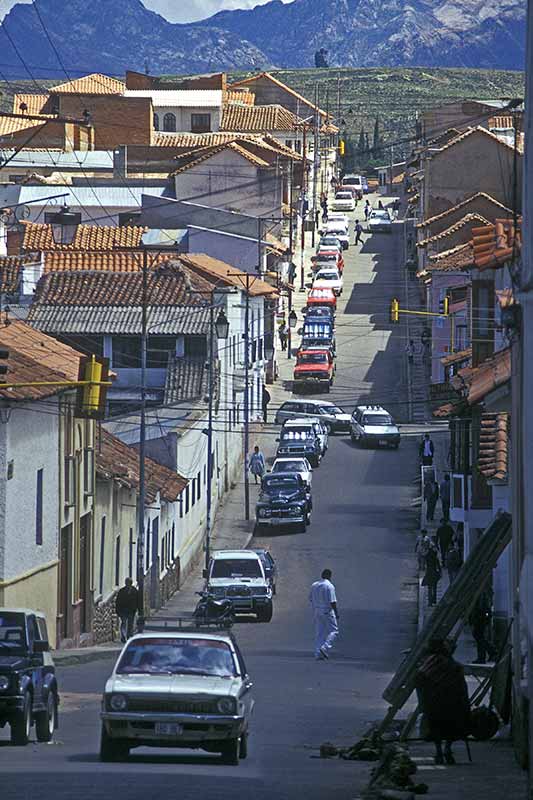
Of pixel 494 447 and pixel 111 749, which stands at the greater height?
pixel 494 447

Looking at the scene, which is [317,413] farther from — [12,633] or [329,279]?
[12,633]

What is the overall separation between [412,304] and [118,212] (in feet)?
52.0

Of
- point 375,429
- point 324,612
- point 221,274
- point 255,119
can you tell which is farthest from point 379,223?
point 324,612

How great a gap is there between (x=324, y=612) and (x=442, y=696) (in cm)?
1581

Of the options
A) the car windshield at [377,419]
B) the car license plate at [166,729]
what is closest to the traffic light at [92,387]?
the car license plate at [166,729]

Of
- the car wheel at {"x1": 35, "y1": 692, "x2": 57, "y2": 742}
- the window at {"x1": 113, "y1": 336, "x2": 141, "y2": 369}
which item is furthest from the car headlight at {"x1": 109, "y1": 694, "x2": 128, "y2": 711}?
the window at {"x1": 113, "y1": 336, "x2": 141, "y2": 369}

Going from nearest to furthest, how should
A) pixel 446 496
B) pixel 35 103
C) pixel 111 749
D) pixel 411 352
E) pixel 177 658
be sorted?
pixel 111 749 → pixel 177 658 → pixel 446 496 → pixel 411 352 → pixel 35 103

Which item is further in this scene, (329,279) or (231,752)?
(329,279)

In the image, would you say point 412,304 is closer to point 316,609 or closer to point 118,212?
point 118,212

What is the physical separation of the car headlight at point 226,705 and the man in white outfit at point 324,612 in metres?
15.2

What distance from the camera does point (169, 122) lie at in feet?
428

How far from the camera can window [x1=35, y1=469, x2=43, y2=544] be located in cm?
3569

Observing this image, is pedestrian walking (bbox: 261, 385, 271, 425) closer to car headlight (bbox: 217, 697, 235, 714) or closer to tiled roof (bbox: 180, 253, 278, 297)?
tiled roof (bbox: 180, 253, 278, 297)

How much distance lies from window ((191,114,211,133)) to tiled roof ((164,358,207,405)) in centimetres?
7217
